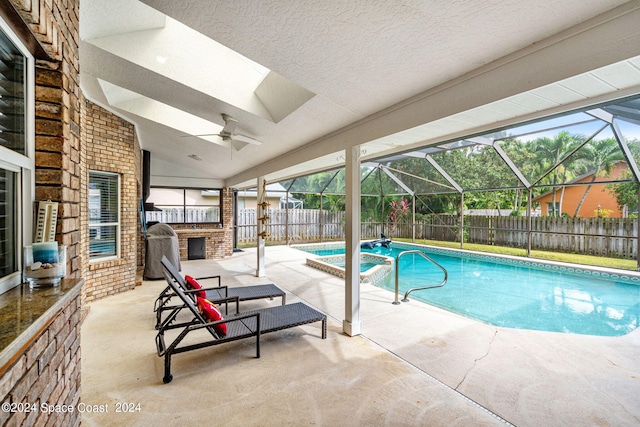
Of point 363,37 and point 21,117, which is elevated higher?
point 363,37

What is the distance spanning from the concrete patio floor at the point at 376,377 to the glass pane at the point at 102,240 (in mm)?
1663

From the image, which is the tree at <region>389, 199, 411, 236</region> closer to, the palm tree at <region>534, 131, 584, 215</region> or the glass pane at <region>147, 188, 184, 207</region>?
the palm tree at <region>534, 131, 584, 215</region>

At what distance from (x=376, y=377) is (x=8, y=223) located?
117 inches

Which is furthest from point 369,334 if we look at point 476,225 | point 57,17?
point 476,225

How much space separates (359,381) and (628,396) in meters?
2.31

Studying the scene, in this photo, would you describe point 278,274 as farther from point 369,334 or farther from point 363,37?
point 363,37

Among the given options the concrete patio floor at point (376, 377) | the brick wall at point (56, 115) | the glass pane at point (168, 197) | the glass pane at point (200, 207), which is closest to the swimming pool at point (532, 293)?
the concrete patio floor at point (376, 377)

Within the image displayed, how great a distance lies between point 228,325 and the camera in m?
3.41

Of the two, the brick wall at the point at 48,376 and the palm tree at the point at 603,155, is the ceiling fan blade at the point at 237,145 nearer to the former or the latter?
the brick wall at the point at 48,376

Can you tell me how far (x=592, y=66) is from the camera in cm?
168

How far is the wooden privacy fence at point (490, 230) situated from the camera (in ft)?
28.5

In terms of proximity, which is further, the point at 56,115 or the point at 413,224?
the point at 413,224

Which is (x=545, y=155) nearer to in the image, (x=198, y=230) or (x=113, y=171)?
(x=198, y=230)

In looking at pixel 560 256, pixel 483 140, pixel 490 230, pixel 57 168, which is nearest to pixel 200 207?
pixel 57 168
